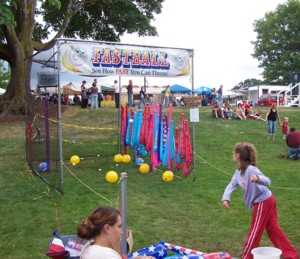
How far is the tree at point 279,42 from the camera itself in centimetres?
5175

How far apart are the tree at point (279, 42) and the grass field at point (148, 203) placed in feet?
133

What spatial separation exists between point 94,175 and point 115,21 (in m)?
15.2

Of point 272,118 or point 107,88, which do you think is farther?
point 107,88

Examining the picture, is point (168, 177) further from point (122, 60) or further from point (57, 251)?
point (57, 251)

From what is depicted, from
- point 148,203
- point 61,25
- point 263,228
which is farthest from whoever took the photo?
point 61,25

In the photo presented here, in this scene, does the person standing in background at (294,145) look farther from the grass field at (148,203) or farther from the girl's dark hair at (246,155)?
the girl's dark hair at (246,155)

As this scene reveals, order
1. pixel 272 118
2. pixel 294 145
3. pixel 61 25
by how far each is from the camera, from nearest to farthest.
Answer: pixel 294 145, pixel 272 118, pixel 61 25

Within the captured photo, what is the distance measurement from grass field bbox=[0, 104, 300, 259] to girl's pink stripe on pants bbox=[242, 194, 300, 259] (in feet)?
Result: 2.09

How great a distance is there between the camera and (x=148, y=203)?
26.1ft

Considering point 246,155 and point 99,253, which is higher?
point 246,155

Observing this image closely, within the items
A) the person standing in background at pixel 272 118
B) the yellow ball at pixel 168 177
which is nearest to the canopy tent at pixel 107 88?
the person standing in background at pixel 272 118

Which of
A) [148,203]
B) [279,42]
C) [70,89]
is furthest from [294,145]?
[279,42]

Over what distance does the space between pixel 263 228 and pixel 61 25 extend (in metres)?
20.8

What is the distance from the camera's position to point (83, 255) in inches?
113
